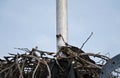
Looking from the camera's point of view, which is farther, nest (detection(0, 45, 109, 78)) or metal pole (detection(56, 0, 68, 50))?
metal pole (detection(56, 0, 68, 50))

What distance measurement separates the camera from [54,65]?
283cm

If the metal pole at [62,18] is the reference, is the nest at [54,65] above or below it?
below

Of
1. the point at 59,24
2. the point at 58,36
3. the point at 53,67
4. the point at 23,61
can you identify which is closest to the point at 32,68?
the point at 23,61

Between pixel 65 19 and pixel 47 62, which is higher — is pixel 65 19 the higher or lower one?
the higher one

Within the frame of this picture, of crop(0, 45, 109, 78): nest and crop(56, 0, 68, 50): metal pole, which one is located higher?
crop(56, 0, 68, 50): metal pole

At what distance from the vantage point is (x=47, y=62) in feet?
9.45

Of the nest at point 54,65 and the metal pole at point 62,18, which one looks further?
the metal pole at point 62,18

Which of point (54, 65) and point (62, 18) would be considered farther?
point (62, 18)

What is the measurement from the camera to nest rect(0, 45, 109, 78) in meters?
2.79

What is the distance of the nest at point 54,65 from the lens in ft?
9.14

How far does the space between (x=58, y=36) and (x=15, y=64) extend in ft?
1.99

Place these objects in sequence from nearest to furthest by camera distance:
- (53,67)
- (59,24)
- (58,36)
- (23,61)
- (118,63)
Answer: (118,63) → (53,67) → (23,61) → (58,36) → (59,24)

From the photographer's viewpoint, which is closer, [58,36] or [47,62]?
[47,62]

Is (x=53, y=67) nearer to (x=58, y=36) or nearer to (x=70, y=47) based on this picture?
(x=70, y=47)
